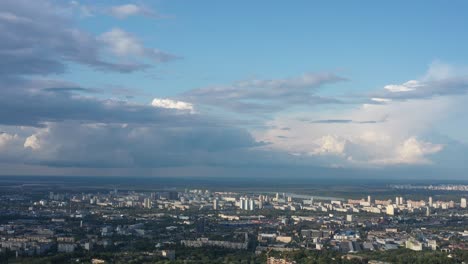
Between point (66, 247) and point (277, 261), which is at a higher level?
point (277, 261)

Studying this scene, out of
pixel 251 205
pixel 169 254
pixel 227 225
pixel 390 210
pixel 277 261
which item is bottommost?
pixel 169 254

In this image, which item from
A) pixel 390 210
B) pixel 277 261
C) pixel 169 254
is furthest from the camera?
pixel 390 210

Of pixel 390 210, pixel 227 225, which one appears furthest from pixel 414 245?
pixel 390 210

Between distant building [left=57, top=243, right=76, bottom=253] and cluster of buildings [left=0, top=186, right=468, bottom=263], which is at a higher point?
cluster of buildings [left=0, top=186, right=468, bottom=263]

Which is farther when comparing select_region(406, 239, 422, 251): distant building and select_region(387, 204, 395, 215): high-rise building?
select_region(387, 204, 395, 215): high-rise building

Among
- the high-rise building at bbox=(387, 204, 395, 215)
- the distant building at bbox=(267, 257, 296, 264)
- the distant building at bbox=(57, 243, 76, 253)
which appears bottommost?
the distant building at bbox=(57, 243, 76, 253)

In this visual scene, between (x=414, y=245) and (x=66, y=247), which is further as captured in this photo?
(x=414, y=245)

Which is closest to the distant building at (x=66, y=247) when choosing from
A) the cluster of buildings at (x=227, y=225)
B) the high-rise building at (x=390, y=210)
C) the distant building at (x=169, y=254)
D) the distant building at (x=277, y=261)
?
the cluster of buildings at (x=227, y=225)

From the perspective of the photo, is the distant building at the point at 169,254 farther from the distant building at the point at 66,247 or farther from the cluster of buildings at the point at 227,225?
the distant building at the point at 66,247

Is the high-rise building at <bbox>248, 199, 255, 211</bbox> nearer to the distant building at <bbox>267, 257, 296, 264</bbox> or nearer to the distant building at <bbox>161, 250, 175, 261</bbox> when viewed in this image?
the distant building at <bbox>161, 250, 175, 261</bbox>

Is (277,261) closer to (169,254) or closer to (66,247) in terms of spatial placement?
(169,254)

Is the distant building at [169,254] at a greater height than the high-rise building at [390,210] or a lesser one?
lesser

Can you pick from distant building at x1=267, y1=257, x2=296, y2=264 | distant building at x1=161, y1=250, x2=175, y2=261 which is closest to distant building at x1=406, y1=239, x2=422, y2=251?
distant building at x1=267, y1=257, x2=296, y2=264

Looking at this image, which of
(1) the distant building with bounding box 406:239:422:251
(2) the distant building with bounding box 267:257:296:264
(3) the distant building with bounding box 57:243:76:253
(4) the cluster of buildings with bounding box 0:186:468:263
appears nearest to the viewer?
(2) the distant building with bounding box 267:257:296:264
